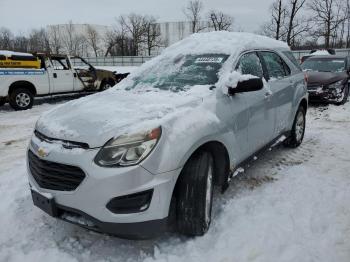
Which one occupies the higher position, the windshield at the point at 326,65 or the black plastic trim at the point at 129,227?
the windshield at the point at 326,65

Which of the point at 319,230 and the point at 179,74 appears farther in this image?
the point at 179,74

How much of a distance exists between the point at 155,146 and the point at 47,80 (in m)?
9.76

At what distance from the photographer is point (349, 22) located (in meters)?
41.3

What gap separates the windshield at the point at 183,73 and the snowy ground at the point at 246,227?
1.36 meters

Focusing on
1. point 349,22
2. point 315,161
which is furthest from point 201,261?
point 349,22

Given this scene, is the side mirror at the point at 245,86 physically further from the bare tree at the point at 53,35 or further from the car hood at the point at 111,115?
the bare tree at the point at 53,35

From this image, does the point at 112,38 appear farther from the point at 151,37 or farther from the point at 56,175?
the point at 56,175

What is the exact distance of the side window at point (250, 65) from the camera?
13.1 feet

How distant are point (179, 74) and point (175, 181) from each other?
61.5 inches

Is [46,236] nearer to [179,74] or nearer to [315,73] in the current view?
[179,74]

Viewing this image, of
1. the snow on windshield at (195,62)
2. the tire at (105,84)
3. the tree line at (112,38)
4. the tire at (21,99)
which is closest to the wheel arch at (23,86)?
the tire at (21,99)

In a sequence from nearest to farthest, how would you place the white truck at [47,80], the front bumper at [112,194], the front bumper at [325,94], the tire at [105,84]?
the front bumper at [112,194], the front bumper at [325,94], the white truck at [47,80], the tire at [105,84]

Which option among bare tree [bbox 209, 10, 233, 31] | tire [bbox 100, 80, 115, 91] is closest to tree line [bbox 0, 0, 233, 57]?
bare tree [bbox 209, 10, 233, 31]

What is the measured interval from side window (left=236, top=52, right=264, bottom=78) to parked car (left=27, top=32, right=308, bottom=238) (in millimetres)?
16
